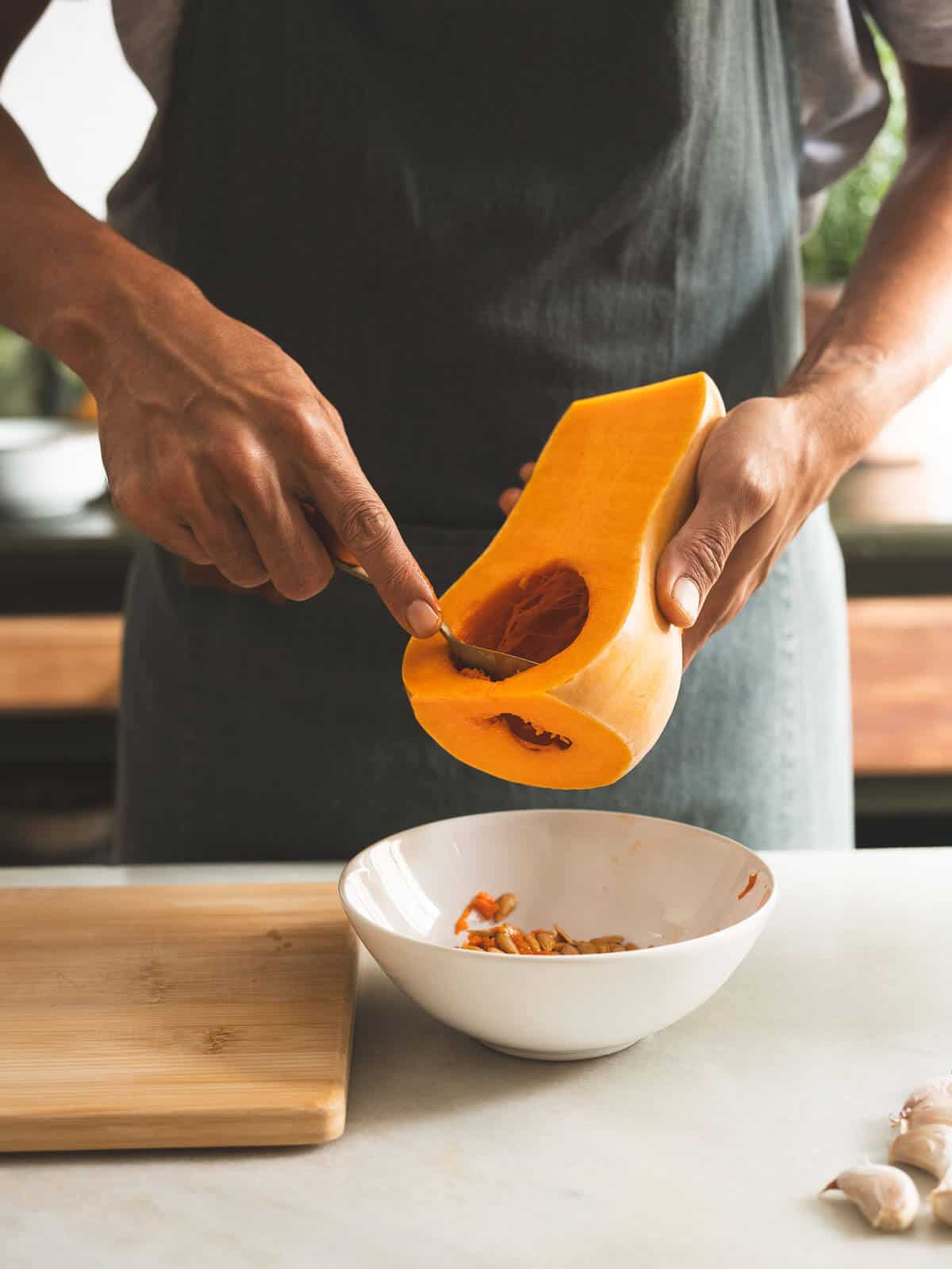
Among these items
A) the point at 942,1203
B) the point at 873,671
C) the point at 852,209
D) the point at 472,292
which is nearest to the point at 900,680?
the point at 873,671

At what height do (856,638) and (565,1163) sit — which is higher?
(565,1163)

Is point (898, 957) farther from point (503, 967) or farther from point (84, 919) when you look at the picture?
point (84, 919)

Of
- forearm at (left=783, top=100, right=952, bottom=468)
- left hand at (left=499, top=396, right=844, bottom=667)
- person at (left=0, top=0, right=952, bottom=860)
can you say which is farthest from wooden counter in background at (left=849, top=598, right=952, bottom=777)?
left hand at (left=499, top=396, right=844, bottom=667)

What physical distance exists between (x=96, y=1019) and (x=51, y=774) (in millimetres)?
1795

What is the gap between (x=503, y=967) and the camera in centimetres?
66

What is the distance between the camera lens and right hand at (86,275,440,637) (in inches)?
30.9

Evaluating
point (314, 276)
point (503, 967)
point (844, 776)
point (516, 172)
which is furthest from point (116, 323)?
point (844, 776)

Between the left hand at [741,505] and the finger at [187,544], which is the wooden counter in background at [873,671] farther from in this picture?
the finger at [187,544]

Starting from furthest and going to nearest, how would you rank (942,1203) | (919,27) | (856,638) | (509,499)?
1. (856,638)
2. (919,27)
3. (509,499)
4. (942,1203)

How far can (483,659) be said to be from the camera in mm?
781

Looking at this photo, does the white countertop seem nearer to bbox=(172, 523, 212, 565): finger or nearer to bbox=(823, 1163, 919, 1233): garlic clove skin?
bbox=(823, 1163, 919, 1233): garlic clove skin

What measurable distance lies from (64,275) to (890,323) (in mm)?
596

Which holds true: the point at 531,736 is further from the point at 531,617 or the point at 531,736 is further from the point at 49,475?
the point at 49,475

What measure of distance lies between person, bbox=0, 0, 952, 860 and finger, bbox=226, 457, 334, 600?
5.5 inches
